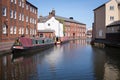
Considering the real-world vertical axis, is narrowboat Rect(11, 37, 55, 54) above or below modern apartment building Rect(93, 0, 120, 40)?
below

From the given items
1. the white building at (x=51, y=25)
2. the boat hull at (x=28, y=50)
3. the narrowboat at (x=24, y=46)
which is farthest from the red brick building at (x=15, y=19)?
the white building at (x=51, y=25)

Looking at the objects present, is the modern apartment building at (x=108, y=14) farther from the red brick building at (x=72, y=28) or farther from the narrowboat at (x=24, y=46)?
the red brick building at (x=72, y=28)

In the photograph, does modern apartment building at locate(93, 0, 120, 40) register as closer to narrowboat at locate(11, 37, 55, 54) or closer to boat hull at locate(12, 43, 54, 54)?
boat hull at locate(12, 43, 54, 54)

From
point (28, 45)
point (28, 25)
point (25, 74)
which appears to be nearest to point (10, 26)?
point (28, 45)

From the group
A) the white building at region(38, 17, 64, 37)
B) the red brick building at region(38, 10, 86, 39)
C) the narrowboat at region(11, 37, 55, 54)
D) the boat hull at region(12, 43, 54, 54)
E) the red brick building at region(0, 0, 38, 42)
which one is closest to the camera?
the boat hull at region(12, 43, 54, 54)

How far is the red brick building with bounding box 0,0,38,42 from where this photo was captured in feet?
137

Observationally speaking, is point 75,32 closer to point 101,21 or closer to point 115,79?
point 101,21

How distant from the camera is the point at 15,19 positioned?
4803 cm

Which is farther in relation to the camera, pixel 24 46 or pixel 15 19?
pixel 15 19

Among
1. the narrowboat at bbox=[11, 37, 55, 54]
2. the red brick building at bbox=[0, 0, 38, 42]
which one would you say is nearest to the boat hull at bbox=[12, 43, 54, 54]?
the narrowboat at bbox=[11, 37, 55, 54]

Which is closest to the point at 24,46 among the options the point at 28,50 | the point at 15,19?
the point at 28,50

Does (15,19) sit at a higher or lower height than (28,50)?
higher

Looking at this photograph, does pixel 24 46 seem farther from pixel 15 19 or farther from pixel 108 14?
pixel 108 14

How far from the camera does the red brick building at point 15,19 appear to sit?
137 feet
